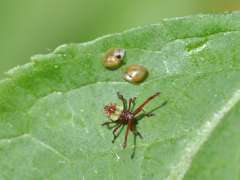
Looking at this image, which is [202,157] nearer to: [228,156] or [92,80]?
[228,156]

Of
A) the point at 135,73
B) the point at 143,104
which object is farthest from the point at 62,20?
the point at 135,73

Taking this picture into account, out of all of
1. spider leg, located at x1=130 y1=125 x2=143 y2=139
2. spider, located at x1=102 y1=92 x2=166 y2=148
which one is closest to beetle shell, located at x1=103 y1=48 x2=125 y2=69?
spider, located at x1=102 y1=92 x2=166 y2=148

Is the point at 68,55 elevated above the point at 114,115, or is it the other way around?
the point at 68,55

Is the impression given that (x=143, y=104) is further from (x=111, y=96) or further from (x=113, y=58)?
(x=113, y=58)

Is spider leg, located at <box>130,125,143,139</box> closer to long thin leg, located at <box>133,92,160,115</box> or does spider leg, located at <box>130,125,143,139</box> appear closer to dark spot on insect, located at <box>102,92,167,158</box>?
dark spot on insect, located at <box>102,92,167,158</box>

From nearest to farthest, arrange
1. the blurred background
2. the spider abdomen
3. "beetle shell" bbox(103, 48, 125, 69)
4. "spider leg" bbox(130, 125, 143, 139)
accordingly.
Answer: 1. "beetle shell" bbox(103, 48, 125, 69)
2. "spider leg" bbox(130, 125, 143, 139)
3. the spider abdomen
4. the blurred background

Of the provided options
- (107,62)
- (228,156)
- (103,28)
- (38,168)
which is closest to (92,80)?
(107,62)
